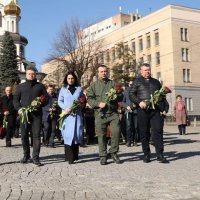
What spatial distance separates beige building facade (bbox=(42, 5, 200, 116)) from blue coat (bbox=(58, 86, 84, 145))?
52.6 meters

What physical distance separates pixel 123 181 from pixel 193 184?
3.55 feet

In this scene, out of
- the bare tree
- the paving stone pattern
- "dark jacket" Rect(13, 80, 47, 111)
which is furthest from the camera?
the bare tree

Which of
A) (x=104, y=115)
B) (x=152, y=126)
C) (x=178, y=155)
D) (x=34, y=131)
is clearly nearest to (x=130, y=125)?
(x=178, y=155)

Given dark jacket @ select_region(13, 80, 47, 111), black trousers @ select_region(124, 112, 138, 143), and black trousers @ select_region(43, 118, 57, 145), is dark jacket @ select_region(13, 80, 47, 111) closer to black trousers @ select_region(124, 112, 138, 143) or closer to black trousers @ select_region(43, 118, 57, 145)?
black trousers @ select_region(43, 118, 57, 145)

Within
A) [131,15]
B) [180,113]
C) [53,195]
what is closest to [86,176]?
[53,195]

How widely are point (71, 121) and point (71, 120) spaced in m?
0.02

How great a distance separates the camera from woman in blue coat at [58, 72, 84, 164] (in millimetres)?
9492

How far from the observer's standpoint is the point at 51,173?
317 inches

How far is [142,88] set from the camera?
377 inches

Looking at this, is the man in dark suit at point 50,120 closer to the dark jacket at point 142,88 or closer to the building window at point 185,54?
the dark jacket at point 142,88

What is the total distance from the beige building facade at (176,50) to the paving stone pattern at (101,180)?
2085 inches

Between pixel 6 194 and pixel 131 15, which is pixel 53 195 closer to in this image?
pixel 6 194

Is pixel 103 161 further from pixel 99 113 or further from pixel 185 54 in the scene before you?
pixel 185 54

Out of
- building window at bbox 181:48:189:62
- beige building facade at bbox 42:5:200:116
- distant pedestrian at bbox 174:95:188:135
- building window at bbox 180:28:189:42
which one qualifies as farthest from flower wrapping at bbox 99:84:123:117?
building window at bbox 180:28:189:42
